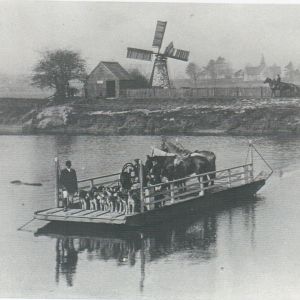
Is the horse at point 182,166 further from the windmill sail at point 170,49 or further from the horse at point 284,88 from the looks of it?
the horse at point 284,88

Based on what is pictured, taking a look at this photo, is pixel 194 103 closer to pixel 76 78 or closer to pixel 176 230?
pixel 76 78

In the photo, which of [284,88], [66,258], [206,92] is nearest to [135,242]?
[66,258]

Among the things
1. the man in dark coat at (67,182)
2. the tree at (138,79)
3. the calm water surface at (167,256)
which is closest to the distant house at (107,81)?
the tree at (138,79)

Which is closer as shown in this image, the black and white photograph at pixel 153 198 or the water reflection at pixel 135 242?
the black and white photograph at pixel 153 198

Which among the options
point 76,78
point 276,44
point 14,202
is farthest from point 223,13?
point 76,78

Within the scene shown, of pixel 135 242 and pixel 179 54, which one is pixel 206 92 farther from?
pixel 135 242
